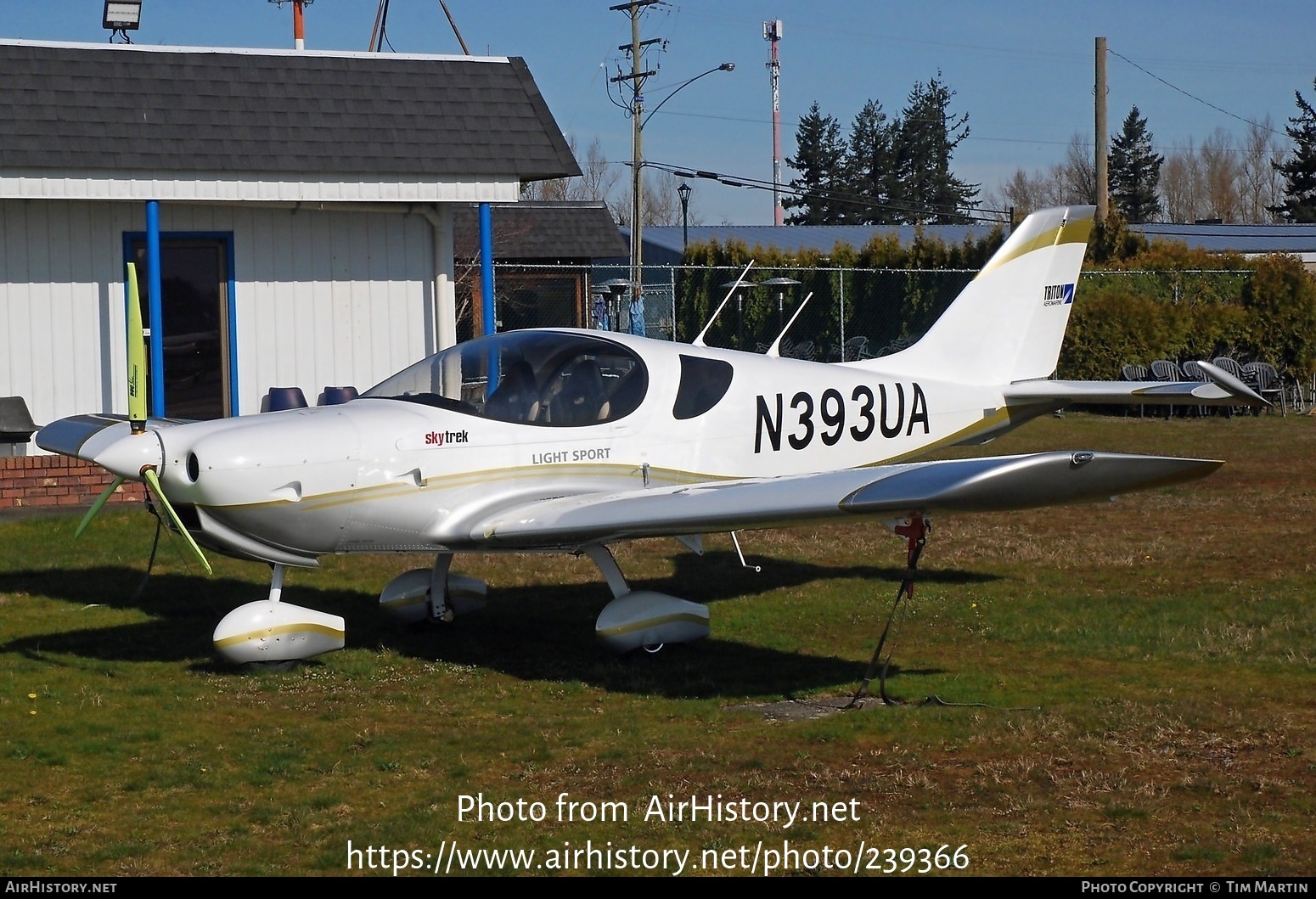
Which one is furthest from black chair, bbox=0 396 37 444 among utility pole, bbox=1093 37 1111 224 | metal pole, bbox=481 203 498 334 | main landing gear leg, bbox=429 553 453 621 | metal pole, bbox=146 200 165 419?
utility pole, bbox=1093 37 1111 224

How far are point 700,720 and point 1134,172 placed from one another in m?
71.8

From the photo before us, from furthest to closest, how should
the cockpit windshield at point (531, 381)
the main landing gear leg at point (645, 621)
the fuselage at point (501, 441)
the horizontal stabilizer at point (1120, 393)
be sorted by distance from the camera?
the horizontal stabilizer at point (1120, 393), the cockpit windshield at point (531, 381), the main landing gear leg at point (645, 621), the fuselage at point (501, 441)

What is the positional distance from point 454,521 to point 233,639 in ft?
4.36

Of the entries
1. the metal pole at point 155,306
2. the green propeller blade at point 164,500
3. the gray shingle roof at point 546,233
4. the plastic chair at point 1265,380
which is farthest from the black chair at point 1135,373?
the green propeller blade at point 164,500

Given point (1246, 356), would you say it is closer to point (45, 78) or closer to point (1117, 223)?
point (1117, 223)

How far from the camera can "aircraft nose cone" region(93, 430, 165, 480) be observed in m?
7.65

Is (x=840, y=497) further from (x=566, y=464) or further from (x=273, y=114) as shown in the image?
(x=273, y=114)

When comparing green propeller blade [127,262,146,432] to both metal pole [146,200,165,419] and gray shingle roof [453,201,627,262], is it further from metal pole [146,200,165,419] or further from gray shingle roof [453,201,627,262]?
gray shingle roof [453,201,627,262]

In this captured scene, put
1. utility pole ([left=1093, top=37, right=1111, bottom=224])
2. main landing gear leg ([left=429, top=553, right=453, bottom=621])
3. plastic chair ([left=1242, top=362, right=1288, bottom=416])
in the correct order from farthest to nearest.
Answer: utility pole ([left=1093, top=37, right=1111, bottom=224]), plastic chair ([left=1242, top=362, right=1288, bottom=416]), main landing gear leg ([left=429, top=553, right=453, bottom=621])

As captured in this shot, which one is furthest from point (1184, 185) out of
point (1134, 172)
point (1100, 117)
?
point (1100, 117)

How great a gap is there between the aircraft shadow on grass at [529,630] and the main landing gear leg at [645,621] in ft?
0.43

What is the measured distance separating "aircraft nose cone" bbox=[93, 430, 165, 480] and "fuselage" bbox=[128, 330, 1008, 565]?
0.16 feet

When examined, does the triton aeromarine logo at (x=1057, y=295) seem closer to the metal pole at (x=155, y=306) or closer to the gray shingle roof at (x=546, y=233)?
the metal pole at (x=155, y=306)

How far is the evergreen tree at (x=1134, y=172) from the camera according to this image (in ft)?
237
